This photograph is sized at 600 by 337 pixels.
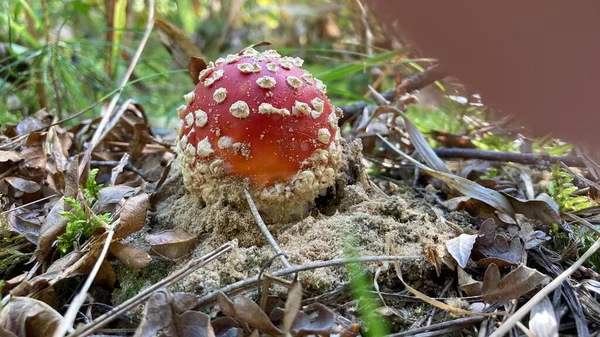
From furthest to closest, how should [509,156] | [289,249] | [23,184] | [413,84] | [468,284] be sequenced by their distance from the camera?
[413,84] < [509,156] < [23,184] < [289,249] < [468,284]

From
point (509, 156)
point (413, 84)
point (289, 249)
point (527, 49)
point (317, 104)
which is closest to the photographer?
point (527, 49)

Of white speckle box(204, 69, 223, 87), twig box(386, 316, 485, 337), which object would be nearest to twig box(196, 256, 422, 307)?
twig box(386, 316, 485, 337)

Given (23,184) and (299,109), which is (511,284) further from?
(23,184)

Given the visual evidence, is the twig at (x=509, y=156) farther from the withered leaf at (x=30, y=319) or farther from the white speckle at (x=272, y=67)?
the withered leaf at (x=30, y=319)

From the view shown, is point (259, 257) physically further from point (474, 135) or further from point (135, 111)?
point (474, 135)

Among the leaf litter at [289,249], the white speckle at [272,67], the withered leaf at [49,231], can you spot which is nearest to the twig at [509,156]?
the leaf litter at [289,249]

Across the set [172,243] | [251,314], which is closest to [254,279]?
[251,314]

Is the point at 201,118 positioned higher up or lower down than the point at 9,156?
higher up
